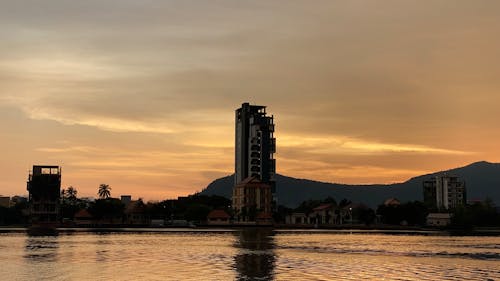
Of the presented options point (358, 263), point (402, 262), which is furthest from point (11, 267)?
point (402, 262)

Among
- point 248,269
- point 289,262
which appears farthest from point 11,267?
point 289,262

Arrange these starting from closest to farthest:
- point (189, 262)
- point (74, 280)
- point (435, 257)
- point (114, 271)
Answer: point (74, 280), point (114, 271), point (189, 262), point (435, 257)

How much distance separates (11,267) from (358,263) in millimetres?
34237

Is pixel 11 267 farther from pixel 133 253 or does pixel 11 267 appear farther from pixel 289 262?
pixel 289 262

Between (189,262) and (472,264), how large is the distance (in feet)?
96.8

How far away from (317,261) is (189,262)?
13.7 m

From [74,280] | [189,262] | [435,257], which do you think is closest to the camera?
[74,280]

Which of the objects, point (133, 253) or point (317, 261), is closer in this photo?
point (317, 261)

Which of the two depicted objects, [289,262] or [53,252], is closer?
[289,262]

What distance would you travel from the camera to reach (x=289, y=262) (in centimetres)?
6450

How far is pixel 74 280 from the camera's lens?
47.6 metres

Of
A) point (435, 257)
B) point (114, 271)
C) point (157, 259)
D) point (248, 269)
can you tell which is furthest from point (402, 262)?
point (114, 271)

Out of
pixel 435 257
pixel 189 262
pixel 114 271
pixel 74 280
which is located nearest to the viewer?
pixel 74 280

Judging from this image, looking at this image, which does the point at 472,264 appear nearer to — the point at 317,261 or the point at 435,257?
the point at 435,257
